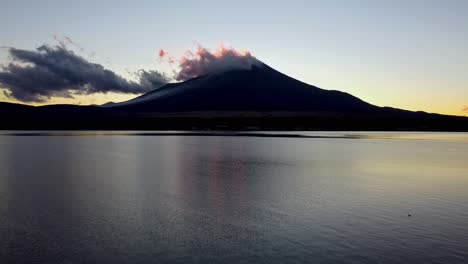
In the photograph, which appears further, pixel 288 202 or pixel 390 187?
pixel 390 187

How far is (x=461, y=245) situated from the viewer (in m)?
15.5

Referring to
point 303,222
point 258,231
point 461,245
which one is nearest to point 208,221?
point 258,231

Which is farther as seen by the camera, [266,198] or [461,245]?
[266,198]

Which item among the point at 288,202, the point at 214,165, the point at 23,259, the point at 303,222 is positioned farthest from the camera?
the point at 214,165

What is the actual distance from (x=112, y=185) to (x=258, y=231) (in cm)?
1701

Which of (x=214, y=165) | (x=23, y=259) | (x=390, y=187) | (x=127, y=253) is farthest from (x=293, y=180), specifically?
(x=23, y=259)

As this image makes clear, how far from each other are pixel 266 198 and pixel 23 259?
15.3 meters

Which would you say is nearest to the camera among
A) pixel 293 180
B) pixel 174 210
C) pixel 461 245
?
pixel 461 245

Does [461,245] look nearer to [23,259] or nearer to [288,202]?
[288,202]

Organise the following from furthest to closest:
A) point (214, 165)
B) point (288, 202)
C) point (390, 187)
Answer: point (214, 165) < point (390, 187) < point (288, 202)

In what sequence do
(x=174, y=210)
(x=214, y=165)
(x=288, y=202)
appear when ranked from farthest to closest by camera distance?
1. (x=214, y=165)
2. (x=288, y=202)
3. (x=174, y=210)

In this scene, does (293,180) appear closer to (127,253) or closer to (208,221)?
(208,221)

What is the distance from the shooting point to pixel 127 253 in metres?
14.4

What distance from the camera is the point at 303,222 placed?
62.7ft
